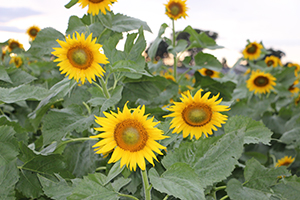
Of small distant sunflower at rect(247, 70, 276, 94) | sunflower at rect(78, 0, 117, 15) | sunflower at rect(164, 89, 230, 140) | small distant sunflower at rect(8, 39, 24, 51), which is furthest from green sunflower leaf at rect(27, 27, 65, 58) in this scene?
small distant sunflower at rect(8, 39, 24, 51)

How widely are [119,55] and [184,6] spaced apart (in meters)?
0.76

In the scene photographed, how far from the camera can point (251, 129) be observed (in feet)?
2.42

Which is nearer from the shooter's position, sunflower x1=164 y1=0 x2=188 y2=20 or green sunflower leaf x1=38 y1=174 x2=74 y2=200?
green sunflower leaf x1=38 y1=174 x2=74 y2=200

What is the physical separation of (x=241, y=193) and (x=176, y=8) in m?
1.06

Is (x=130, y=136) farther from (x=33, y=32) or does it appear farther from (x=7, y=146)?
(x=33, y=32)

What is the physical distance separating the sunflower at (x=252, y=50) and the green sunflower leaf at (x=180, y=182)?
6.57 ft

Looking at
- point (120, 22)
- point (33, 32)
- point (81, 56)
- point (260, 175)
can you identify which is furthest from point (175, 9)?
point (33, 32)

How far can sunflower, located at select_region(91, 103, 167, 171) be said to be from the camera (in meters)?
0.52

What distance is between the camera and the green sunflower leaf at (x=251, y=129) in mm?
704

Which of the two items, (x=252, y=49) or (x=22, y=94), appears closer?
(x=22, y=94)

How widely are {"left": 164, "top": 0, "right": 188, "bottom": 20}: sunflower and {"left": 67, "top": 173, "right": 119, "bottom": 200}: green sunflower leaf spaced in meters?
1.08

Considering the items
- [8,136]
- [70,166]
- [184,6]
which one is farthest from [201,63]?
[8,136]

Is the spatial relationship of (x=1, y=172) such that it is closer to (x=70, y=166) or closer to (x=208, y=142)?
(x=70, y=166)

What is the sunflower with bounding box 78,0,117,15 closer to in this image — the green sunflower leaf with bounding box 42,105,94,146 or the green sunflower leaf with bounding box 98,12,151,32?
the green sunflower leaf with bounding box 98,12,151,32
